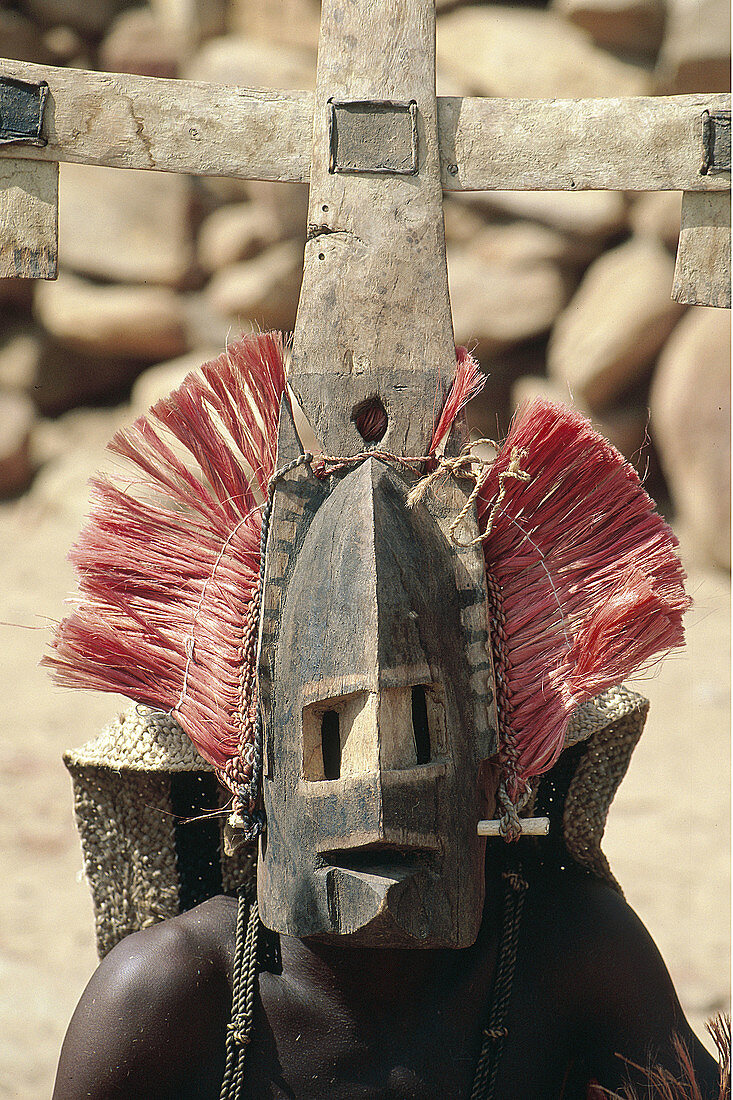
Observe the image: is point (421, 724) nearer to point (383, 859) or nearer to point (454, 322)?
point (383, 859)

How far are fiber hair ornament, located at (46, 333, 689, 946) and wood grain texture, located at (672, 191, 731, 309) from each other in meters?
0.21

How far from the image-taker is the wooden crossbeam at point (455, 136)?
1188 mm

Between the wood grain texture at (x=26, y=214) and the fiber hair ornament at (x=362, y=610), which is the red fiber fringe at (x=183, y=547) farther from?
the wood grain texture at (x=26, y=214)

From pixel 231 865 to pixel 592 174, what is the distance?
936 millimetres

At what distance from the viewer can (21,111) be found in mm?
1164

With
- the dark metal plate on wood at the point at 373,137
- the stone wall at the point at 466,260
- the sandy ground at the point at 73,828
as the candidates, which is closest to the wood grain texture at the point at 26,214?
the dark metal plate on wood at the point at 373,137

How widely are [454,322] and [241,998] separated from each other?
4.39 m

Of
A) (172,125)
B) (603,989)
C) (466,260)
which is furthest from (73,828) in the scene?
(466,260)

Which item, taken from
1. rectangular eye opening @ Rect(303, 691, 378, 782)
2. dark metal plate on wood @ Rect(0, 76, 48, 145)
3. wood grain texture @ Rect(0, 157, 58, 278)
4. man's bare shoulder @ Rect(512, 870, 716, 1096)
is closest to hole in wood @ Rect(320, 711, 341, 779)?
rectangular eye opening @ Rect(303, 691, 378, 782)

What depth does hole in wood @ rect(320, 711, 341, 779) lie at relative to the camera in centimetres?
108

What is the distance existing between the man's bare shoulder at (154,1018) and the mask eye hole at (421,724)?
391 millimetres

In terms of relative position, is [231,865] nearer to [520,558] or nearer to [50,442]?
[520,558]

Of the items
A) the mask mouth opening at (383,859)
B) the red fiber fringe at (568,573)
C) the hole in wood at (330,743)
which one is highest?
the red fiber fringe at (568,573)

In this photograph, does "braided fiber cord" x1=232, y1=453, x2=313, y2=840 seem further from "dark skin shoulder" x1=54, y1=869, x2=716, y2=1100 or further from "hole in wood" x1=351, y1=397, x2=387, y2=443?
"dark skin shoulder" x1=54, y1=869, x2=716, y2=1100
